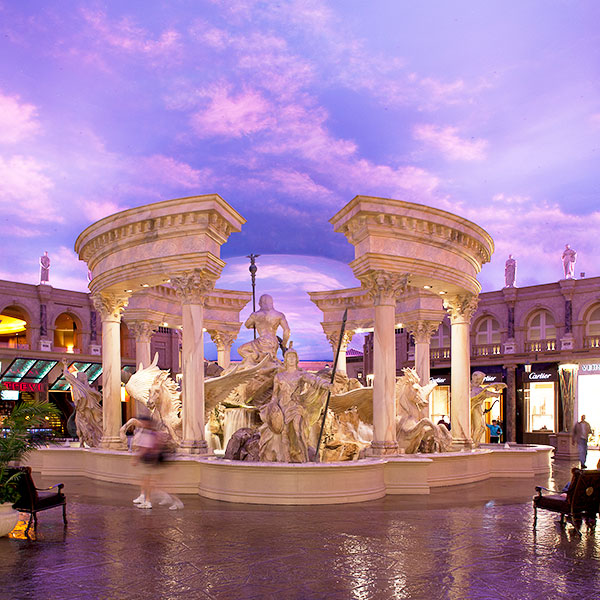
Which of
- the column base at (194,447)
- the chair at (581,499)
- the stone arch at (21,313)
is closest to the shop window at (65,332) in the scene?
the stone arch at (21,313)

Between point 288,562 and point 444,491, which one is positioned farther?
point 444,491

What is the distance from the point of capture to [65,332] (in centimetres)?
3428

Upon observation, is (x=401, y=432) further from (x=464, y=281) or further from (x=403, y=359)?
(x=403, y=359)

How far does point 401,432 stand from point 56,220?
121 ft

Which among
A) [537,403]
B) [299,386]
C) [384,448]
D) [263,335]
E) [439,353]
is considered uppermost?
[263,335]

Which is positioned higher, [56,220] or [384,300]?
[56,220]

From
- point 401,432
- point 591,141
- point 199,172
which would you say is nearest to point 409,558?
point 401,432

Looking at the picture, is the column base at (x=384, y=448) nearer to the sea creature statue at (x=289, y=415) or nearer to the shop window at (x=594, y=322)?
the sea creature statue at (x=289, y=415)

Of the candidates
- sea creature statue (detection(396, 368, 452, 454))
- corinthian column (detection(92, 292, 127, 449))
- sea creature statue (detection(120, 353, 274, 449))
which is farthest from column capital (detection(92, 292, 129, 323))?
sea creature statue (detection(396, 368, 452, 454))

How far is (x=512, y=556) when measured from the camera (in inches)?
249

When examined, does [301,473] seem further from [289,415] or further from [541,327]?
[541,327]

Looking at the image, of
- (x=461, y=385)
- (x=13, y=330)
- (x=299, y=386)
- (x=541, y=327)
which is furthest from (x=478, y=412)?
(x=13, y=330)

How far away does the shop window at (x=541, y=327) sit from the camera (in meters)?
29.8

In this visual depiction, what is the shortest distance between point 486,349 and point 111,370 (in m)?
22.3
